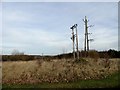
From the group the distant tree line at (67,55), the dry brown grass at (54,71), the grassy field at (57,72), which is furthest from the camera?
the distant tree line at (67,55)

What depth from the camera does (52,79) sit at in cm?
2827

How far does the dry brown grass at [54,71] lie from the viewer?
1114 inches

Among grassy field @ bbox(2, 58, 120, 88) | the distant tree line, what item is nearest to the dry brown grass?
grassy field @ bbox(2, 58, 120, 88)

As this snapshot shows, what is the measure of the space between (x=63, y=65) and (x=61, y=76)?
138 inches

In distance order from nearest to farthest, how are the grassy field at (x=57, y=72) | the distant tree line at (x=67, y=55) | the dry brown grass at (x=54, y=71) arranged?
the grassy field at (x=57, y=72)
the dry brown grass at (x=54, y=71)
the distant tree line at (x=67, y=55)

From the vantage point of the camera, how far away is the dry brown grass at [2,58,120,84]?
92.8 ft

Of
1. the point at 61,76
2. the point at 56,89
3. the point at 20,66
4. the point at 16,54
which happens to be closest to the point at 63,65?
the point at 61,76

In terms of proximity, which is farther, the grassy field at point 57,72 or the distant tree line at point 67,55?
the distant tree line at point 67,55

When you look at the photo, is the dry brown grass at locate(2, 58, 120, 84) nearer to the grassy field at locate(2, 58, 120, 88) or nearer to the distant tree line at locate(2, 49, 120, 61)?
the grassy field at locate(2, 58, 120, 88)

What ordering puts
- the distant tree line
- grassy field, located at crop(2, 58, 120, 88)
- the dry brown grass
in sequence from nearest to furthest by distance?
grassy field, located at crop(2, 58, 120, 88), the dry brown grass, the distant tree line

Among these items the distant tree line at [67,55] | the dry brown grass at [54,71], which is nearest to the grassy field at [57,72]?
the dry brown grass at [54,71]

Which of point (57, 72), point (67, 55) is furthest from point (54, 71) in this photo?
point (67, 55)

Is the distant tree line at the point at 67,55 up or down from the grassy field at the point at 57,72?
up

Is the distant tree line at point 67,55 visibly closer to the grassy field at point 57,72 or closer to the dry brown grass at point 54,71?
the dry brown grass at point 54,71
